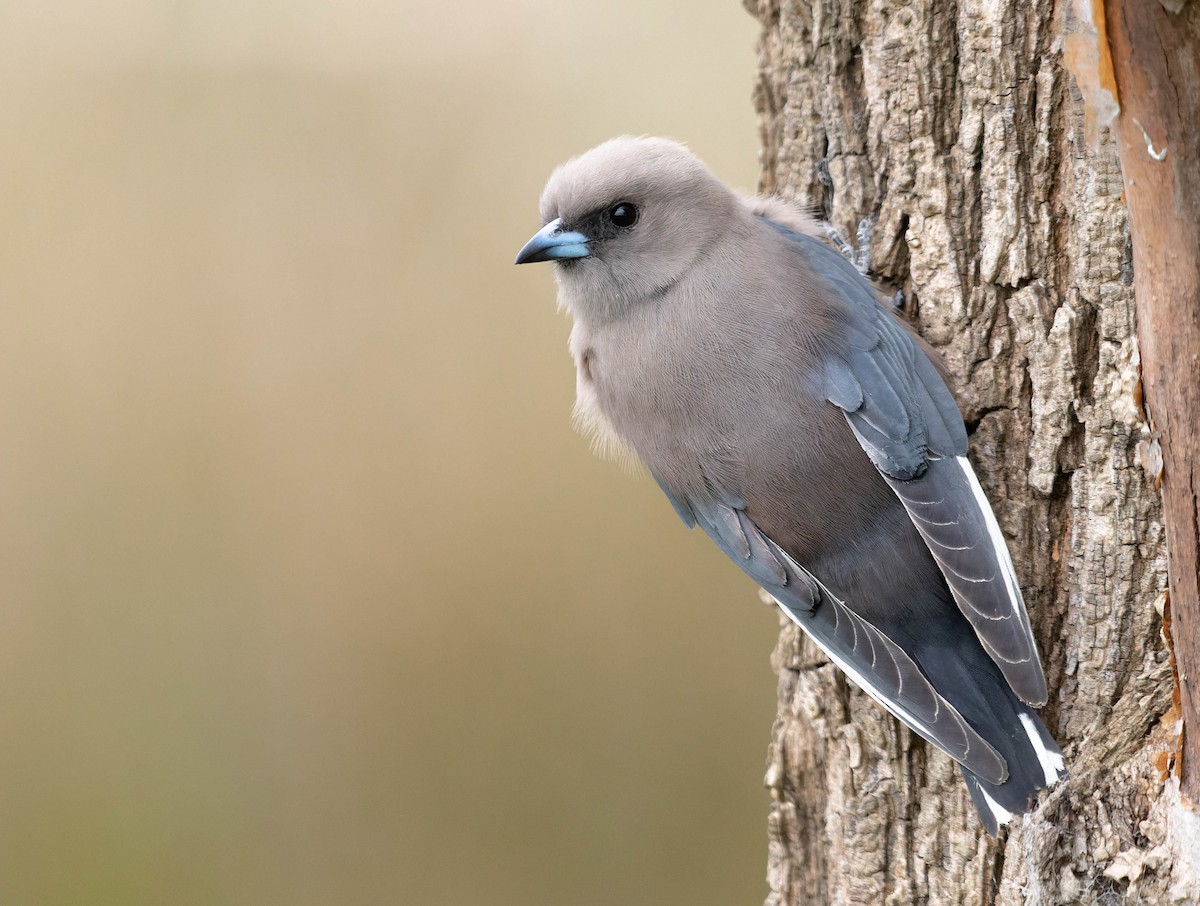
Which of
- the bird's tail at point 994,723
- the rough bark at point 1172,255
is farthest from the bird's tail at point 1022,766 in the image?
A: the rough bark at point 1172,255

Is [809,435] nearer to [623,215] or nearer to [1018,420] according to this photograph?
[1018,420]

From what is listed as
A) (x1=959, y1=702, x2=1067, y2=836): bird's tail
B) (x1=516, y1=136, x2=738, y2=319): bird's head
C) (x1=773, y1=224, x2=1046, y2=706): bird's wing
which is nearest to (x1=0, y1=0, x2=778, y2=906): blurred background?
(x1=516, y1=136, x2=738, y2=319): bird's head

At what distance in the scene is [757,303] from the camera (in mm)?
2266

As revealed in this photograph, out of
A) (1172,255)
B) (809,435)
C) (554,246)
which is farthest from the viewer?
(554,246)

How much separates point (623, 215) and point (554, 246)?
0.18 meters

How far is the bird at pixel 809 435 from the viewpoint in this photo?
1.93 metres

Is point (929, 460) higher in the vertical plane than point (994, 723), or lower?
higher

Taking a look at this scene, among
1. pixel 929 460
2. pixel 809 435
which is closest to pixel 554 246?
pixel 809 435

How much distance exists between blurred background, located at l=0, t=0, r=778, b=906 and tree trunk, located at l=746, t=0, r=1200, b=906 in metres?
1.32

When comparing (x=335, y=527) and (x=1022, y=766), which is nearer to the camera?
(x=1022, y=766)

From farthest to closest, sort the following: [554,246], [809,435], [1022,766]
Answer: [554,246], [809,435], [1022,766]

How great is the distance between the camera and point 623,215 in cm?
Answer: 249

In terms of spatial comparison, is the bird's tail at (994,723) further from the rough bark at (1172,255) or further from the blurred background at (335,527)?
the blurred background at (335,527)

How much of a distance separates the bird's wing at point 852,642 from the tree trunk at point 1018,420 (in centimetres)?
17
